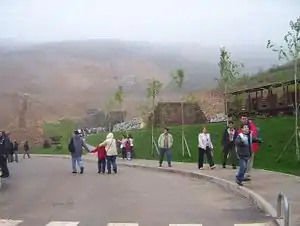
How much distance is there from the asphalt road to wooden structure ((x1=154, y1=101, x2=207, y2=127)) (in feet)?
116

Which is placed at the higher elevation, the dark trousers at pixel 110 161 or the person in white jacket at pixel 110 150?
the person in white jacket at pixel 110 150

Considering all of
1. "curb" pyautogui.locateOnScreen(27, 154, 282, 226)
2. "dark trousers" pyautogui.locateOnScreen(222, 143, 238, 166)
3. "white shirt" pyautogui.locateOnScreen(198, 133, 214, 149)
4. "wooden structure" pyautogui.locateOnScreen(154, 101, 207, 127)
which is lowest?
"curb" pyautogui.locateOnScreen(27, 154, 282, 226)

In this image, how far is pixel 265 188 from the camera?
1509 centimetres

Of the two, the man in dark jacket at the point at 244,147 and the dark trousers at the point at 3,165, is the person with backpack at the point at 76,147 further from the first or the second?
the man in dark jacket at the point at 244,147

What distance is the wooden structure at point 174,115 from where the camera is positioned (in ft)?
181

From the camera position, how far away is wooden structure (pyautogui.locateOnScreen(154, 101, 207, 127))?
55.3 metres

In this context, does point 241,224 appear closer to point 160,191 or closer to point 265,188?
point 265,188

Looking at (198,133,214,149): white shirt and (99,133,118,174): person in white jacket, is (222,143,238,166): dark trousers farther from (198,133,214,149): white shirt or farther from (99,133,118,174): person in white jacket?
(99,133,118,174): person in white jacket

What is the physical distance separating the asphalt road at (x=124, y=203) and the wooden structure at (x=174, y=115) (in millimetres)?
35315

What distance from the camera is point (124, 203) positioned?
13531 millimetres

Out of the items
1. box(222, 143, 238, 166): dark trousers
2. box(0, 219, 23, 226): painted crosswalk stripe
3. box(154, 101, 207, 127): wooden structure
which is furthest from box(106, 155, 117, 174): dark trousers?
box(154, 101, 207, 127): wooden structure

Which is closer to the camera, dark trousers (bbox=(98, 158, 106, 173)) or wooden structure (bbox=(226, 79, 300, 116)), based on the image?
dark trousers (bbox=(98, 158, 106, 173))

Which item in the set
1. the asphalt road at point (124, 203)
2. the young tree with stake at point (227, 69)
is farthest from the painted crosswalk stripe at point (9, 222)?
the young tree with stake at point (227, 69)

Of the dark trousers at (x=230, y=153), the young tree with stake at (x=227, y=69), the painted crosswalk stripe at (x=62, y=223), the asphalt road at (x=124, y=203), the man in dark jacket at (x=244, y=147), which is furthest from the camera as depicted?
the young tree with stake at (x=227, y=69)
